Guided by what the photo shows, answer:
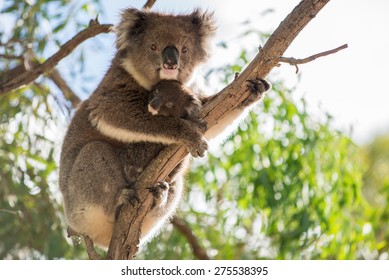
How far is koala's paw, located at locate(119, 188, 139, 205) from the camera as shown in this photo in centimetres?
363

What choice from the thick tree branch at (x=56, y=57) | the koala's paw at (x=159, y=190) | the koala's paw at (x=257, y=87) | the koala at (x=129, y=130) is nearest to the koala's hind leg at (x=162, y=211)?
the koala at (x=129, y=130)

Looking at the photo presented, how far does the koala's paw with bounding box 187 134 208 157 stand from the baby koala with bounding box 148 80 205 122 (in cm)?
18

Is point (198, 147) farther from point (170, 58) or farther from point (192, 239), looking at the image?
point (192, 239)

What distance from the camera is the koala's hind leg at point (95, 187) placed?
377cm

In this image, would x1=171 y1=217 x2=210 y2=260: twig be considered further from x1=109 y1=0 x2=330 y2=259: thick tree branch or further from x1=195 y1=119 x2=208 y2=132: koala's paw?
x1=195 y1=119 x2=208 y2=132: koala's paw

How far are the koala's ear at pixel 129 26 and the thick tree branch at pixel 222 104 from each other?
0.78 metres

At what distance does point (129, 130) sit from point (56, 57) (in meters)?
1.08

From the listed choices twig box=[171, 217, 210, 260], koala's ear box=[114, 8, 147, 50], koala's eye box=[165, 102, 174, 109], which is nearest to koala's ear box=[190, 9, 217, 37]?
koala's ear box=[114, 8, 147, 50]

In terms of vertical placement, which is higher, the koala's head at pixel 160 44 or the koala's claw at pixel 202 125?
the koala's head at pixel 160 44

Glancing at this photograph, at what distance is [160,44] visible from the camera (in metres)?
3.93

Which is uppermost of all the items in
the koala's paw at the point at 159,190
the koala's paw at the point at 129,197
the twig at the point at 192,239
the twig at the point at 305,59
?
the twig at the point at 305,59

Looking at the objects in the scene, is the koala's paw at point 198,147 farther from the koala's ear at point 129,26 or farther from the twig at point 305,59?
the koala's ear at point 129,26

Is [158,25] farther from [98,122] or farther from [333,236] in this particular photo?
[333,236]
